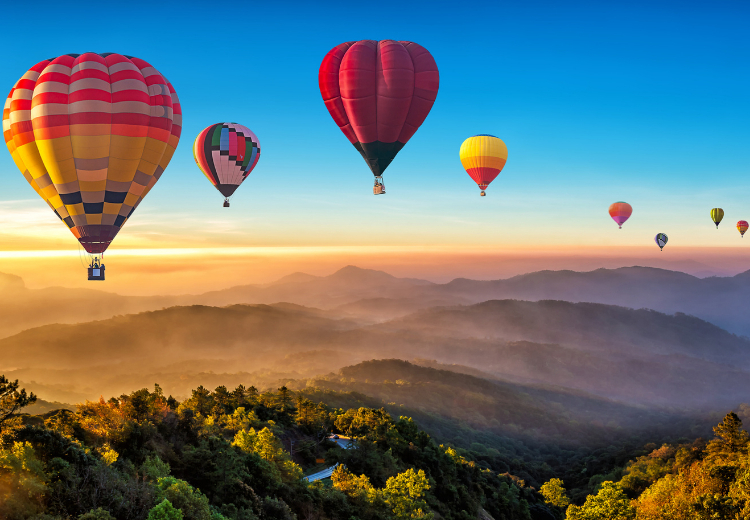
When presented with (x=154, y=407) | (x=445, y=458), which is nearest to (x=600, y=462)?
(x=445, y=458)

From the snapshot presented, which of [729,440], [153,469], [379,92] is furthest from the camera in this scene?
[729,440]

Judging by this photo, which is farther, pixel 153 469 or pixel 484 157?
pixel 484 157

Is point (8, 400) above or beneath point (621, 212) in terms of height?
beneath

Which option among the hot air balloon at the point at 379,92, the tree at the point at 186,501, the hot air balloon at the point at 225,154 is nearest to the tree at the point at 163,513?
the tree at the point at 186,501

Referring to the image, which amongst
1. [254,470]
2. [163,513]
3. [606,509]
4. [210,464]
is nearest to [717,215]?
[606,509]

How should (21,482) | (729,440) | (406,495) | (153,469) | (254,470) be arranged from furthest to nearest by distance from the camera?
(729,440), (406,495), (254,470), (153,469), (21,482)

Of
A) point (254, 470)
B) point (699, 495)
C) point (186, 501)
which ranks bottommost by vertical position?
point (699, 495)

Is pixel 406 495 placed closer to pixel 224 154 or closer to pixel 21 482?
pixel 21 482
